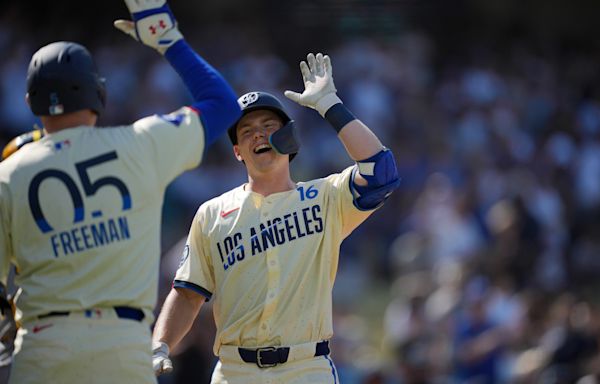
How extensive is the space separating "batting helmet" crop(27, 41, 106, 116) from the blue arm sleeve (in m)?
0.36

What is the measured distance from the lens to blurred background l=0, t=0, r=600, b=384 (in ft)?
35.7

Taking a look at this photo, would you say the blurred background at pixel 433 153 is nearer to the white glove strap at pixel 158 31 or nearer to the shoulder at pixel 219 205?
the shoulder at pixel 219 205

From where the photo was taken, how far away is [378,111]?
15.1m

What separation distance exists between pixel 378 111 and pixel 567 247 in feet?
10.1

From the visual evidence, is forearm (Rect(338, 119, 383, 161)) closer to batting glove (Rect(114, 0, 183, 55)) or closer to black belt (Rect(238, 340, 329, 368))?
black belt (Rect(238, 340, 329, 368))

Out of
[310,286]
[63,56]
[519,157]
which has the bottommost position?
[519,157]

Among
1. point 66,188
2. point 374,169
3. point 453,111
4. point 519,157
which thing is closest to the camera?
point 66,188

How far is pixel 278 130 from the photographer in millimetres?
5664

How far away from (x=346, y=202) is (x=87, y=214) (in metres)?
1.60

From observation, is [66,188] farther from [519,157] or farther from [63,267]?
[519,157]

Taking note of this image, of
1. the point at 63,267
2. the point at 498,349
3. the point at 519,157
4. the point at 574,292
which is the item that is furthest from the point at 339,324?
the point at 63,267

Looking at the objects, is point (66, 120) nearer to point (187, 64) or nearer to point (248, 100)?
point (187, 64)

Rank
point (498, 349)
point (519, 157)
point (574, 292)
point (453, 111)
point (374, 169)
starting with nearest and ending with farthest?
point (374, 169) → point (498, 349) → point (574, 292) → point (519, 157) → point (453, 111)

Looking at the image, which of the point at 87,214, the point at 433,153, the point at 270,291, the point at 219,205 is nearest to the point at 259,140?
the point at 219,205
